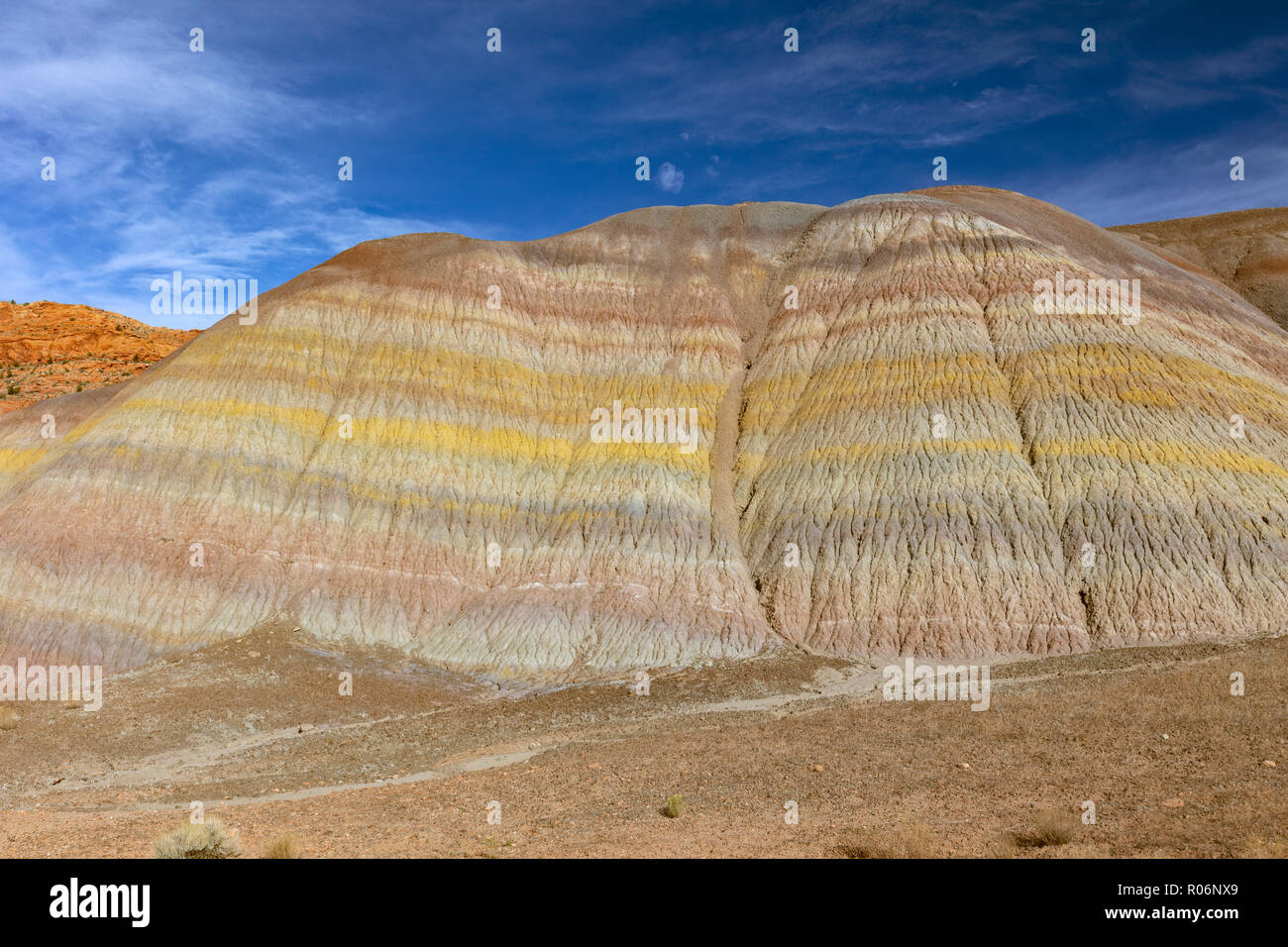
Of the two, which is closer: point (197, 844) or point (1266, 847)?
point (1266, 847)

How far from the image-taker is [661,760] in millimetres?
20641

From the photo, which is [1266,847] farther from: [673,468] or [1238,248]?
[1238,248]

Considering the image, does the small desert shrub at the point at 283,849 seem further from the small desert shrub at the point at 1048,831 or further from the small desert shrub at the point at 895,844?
the small desert shrub at the point at 1048,831

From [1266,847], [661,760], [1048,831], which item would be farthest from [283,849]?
[1266,847]

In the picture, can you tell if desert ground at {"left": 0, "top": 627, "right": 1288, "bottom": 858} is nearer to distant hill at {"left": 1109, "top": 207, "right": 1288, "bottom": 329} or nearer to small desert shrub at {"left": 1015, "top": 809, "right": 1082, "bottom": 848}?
small desert shrub at {"left": 1015, "top": 809, "right": 1082, "bottom": 848}

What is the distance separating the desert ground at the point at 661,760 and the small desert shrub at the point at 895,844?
0.15ft

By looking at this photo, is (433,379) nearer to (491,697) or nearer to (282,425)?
(282,425)

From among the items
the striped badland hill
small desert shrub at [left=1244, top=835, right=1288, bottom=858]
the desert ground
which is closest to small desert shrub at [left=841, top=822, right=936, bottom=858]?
the desert ground

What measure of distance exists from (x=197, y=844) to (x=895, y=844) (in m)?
9.84

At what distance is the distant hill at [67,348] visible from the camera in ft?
215

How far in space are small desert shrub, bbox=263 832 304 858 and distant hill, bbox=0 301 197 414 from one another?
188 feet

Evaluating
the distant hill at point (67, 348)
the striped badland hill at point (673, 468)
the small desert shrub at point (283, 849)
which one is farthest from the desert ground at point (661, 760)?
the distant hill at point (67, 348)

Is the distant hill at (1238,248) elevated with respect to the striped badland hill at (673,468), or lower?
elevated

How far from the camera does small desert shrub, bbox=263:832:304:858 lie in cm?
1304
